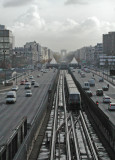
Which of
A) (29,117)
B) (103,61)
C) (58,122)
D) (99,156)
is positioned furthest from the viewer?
(103,61)

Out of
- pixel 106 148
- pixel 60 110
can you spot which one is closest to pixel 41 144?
pixel 106 148

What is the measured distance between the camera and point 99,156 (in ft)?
79.7

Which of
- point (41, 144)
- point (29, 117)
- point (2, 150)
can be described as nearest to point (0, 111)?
point (29, 117)

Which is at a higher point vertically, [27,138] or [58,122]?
[27,138]

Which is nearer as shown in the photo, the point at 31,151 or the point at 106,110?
the point at 31,151

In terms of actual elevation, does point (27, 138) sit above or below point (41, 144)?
above

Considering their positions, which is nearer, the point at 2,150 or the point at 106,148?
the point at 2,150

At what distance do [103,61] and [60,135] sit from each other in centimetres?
16378

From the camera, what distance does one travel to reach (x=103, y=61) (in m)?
192

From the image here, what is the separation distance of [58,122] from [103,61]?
15674 cm

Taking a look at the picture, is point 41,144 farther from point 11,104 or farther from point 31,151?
point 11,104

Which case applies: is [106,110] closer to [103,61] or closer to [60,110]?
[60,110]

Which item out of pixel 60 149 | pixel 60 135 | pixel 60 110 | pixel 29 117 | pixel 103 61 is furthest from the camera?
pixel 103 61

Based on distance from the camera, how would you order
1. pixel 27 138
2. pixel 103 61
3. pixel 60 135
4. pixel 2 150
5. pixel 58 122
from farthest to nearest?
pixel 103 61, pixel 58 122, pixel 60 135, pixel 27 138, pixel 2 150
